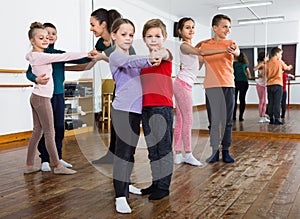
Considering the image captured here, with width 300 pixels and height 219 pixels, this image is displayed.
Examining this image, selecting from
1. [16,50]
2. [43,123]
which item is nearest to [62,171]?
[43,123]

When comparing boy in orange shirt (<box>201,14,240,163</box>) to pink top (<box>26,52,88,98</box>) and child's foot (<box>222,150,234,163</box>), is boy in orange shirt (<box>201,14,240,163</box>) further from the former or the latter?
pink top (<box>26,52,88,98</box>)

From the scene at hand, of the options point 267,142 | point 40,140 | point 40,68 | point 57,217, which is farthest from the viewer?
point 267,142

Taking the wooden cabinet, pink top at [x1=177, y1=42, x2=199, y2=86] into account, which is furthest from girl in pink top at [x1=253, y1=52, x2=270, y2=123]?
the wooden cabinet

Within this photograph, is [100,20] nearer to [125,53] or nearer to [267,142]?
[125,53]

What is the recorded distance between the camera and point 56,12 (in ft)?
16.6

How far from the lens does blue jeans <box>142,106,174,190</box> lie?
1929 millimetres

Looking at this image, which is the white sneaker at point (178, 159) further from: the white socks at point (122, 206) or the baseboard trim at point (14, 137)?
the baseboard trim at point (14, 137)

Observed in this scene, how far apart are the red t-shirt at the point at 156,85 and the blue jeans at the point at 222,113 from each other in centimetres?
112

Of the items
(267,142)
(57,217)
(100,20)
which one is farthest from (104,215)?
(267,142)

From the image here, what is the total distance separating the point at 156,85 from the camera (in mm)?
A: 1921

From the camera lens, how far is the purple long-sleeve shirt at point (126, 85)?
1.76 meters

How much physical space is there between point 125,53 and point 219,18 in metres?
1.58

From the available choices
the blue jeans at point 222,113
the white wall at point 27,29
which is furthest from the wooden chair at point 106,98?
the blue jeans at point 222,113

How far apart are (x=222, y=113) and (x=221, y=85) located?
0.25m
